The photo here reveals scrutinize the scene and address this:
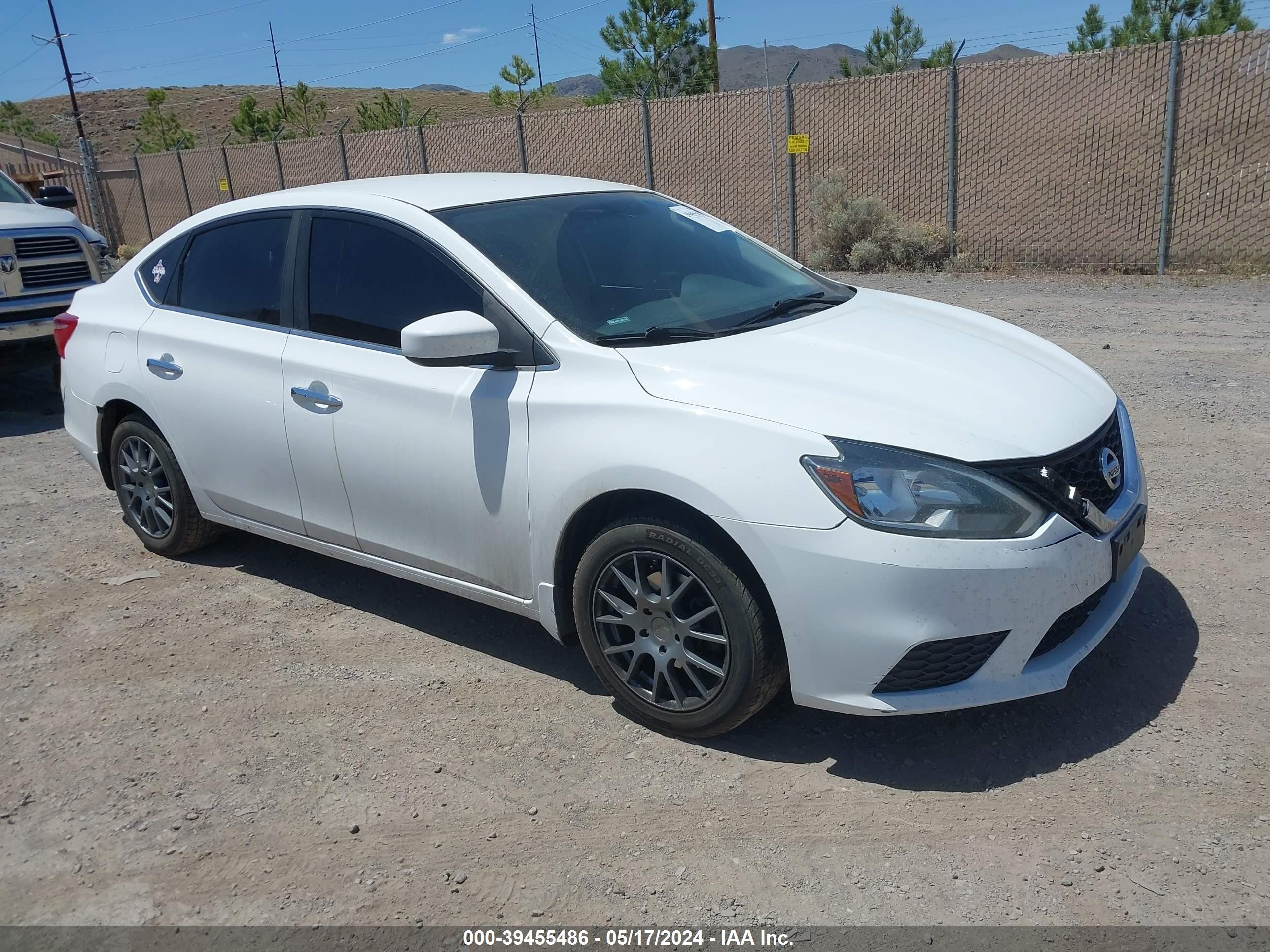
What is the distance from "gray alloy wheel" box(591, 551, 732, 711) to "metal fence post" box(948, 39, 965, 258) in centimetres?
1272

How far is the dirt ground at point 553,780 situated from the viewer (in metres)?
2.74

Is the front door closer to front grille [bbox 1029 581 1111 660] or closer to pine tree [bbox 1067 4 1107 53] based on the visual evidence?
front grille [bbox 1029 581 1111 660]

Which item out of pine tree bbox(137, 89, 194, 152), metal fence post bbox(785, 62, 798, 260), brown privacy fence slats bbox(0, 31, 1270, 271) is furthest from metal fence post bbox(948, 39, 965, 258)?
pine tree bbox(137, 89, 194, 152)

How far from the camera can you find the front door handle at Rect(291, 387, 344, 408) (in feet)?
13.3

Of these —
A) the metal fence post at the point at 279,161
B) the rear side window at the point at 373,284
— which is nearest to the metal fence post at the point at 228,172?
the metal fence post at the point at 279,161

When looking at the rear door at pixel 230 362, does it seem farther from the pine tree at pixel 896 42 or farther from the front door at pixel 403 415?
the pine tree at pixel 896 42

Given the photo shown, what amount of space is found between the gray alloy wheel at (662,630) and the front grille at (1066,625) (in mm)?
933

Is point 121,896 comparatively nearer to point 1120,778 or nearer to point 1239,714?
point 1120,778

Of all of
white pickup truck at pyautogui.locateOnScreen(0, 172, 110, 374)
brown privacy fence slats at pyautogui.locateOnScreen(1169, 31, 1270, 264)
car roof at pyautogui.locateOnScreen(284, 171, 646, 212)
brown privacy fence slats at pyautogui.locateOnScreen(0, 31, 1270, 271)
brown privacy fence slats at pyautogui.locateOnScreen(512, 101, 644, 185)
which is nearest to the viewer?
car roof at pyautogui.locateOnScreen(284, 171, 646, 212)

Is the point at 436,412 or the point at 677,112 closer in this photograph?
A: the point at 436,412

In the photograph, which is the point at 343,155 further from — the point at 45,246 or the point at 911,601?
the point at 911,601

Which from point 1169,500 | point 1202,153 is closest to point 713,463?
point 1169,500

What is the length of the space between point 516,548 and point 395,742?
2.53 ft

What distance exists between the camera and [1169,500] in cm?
514
